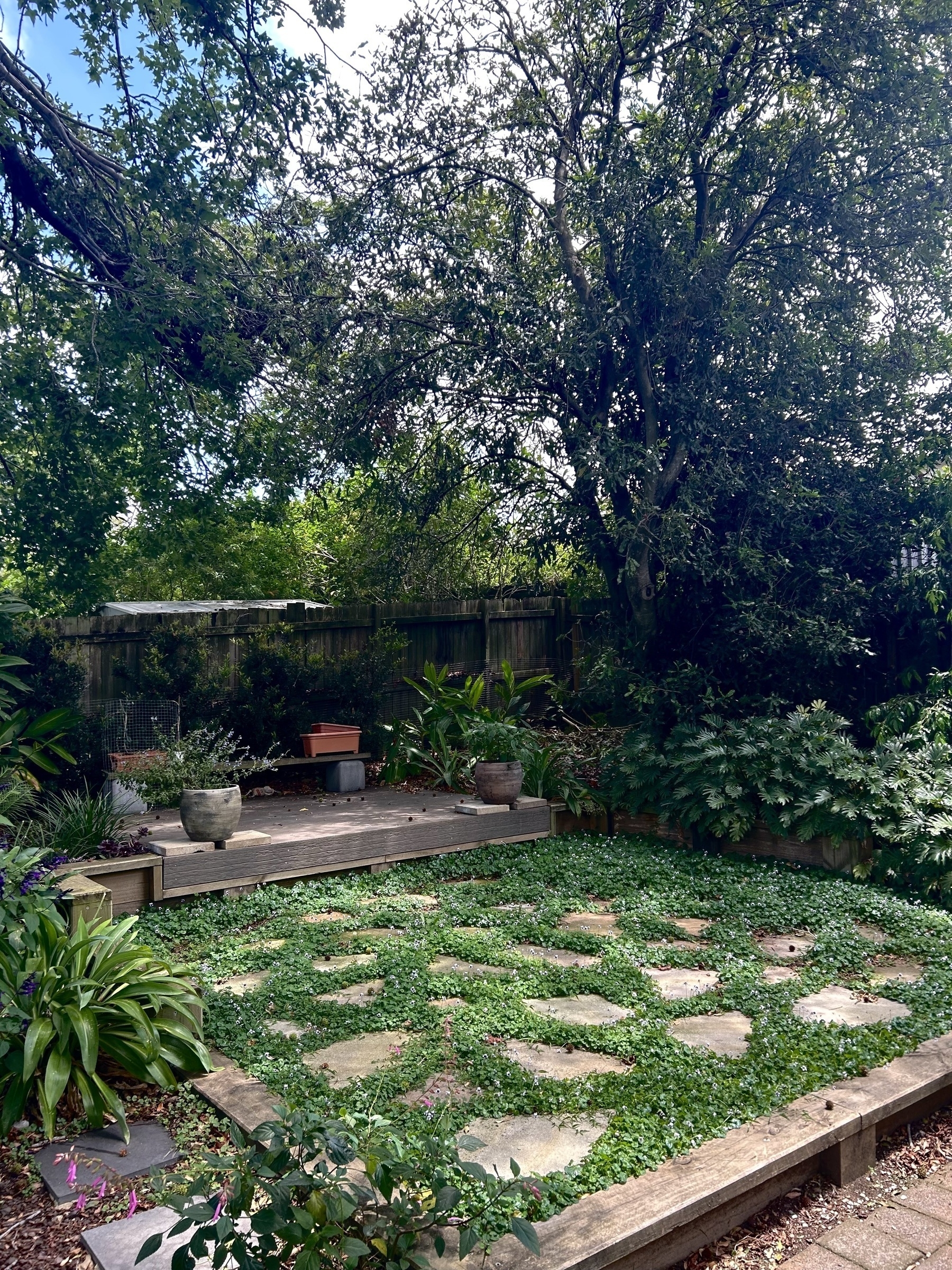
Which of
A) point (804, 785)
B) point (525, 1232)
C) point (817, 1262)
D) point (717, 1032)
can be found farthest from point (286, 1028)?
point (804, 785)

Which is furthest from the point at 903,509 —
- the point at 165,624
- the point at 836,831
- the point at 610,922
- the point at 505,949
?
the point at 165,624

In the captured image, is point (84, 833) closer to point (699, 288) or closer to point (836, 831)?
point (836, 831)

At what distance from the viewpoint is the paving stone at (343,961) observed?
3942 mm

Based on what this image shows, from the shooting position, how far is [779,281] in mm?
6832

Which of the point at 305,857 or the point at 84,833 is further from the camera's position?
the point at 305,857

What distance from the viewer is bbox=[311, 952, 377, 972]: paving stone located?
394 cm

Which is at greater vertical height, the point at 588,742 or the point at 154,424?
the point at 154,424

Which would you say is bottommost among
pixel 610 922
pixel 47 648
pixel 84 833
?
pixel 610 922

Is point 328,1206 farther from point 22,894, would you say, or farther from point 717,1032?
point 717,1032

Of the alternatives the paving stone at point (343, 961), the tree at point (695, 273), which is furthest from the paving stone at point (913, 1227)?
the tree at point (695, 273)

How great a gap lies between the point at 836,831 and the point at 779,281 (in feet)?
13.2

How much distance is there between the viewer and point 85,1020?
271 centimetres

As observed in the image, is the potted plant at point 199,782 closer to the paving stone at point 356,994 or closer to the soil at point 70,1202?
the paving stone at point 356,994

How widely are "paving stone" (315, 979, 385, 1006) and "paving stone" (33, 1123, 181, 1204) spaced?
94 centimetres
